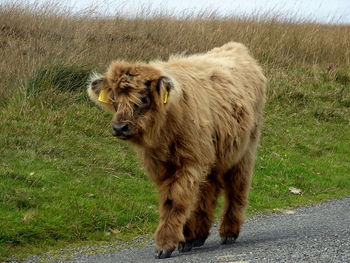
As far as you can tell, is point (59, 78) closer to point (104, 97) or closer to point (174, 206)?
point (104, 97)

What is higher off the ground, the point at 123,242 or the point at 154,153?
the point at 154,153

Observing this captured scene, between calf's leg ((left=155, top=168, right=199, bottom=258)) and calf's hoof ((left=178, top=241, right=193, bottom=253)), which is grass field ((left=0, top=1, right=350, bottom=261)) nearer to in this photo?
calf's hoof ((left=178, top=241, right=193, bottom=253))

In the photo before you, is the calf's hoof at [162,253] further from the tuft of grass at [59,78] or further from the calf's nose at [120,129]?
the tuft of grass at [59,78]

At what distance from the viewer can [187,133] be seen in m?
7.55

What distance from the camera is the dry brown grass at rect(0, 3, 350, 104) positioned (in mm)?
15585

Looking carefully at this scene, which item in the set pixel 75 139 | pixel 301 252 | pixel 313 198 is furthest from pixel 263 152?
pixel 301 252

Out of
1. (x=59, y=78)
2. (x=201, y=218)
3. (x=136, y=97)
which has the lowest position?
(x=59, y=78)

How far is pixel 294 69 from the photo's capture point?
65.8 feet

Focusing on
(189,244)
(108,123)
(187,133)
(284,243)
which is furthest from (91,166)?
(284,243)

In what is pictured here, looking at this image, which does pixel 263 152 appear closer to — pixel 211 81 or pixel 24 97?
pixel 24 97

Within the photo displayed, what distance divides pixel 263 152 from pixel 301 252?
7857 millimetres

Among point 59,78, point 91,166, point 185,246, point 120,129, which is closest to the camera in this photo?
point 120,129

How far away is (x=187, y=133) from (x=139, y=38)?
11276mm

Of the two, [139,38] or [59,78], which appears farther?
[139,38]
